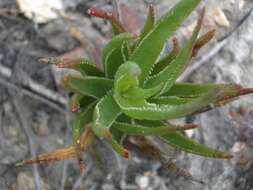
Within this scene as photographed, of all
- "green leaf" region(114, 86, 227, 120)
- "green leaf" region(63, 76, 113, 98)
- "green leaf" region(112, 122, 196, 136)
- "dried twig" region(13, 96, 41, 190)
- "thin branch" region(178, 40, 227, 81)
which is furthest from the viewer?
"thin branch" region(178, 40, 227, 81)

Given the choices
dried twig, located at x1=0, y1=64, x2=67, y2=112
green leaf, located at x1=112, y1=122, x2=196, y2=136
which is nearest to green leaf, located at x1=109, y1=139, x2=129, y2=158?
green leaf, located at x1=112, y1=122, x2=196, y2=136

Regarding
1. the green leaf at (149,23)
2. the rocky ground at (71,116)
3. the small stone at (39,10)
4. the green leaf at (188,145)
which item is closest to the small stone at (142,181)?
the rocky ground at (71,116)

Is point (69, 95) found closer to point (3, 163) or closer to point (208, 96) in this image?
point (3, 163)

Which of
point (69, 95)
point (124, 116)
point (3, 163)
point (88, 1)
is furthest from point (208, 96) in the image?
point (88, 1)

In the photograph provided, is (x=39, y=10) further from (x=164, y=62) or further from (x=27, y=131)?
(x=164, y=62)

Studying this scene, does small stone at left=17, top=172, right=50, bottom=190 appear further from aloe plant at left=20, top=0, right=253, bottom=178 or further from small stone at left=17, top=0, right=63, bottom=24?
small stone at left=17, top=0, right=63, bottom=24

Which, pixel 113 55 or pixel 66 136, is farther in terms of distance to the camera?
pixel 66 136

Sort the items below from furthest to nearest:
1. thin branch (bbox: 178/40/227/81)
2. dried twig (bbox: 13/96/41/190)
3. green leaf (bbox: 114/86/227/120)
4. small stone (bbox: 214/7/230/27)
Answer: small stone (bbox: 214/7/230/27)
thin branch (bbox: 178/40/227/81)
dried twig (bbox: 13/96/41/190)
green leaf (bbox: 114/86/227/120)

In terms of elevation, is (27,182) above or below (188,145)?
below

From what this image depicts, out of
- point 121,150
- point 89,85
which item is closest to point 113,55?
point 89,85
